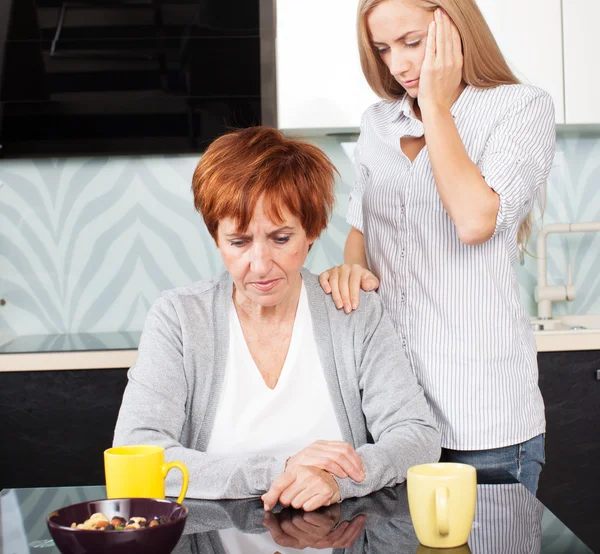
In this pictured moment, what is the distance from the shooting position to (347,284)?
155 cm

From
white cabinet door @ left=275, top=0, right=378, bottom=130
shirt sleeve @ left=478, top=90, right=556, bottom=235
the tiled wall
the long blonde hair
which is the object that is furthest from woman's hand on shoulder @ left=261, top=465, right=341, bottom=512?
the tiled wall

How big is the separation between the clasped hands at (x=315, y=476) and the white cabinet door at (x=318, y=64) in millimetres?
1715

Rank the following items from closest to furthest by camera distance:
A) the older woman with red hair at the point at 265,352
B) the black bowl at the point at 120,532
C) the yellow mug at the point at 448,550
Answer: the black bowl at the point at 120,532 → the yellow mug at the point at 448,550 → the older woman with red hair at the point at 265,352

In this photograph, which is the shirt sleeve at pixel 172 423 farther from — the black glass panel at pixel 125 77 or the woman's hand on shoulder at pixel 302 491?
the black glass panel at pixel 125 77

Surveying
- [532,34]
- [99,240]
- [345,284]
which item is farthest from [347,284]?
[99,240]

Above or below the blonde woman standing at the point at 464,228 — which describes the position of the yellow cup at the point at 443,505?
below

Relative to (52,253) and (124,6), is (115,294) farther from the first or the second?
(124,6)

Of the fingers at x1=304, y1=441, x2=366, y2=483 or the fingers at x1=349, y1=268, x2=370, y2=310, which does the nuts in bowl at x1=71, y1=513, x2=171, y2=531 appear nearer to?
the fingers at x1=304, y1=441, x2=366, y2=483

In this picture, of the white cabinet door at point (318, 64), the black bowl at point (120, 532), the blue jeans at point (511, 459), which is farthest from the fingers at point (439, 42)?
the white cabinet door at point (318, 64)

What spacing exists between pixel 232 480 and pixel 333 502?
14cm

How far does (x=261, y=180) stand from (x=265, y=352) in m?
0.29

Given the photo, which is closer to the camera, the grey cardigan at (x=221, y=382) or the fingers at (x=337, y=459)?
the fingers at (x=337, y=459)

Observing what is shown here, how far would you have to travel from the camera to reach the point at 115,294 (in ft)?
9.96

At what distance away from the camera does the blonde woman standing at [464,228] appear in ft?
4.79
